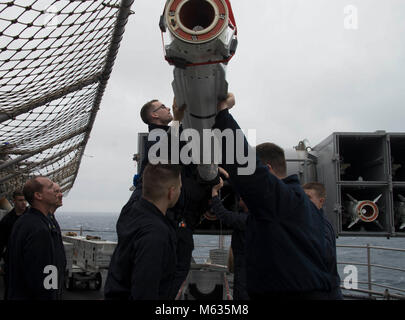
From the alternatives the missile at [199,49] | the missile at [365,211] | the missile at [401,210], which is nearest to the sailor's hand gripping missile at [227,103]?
the missile at [199,49]

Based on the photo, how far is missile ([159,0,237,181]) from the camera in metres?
1.61

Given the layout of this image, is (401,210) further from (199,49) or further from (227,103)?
(199,49)

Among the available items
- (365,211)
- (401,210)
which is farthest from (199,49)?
(401,210)

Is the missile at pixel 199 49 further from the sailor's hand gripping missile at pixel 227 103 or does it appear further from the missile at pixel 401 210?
the missile at pixel 401 210

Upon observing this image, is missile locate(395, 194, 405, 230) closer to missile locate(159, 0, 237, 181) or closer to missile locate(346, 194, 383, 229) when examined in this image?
missile locate(346, 194, 383, 229)

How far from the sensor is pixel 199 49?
168 cm

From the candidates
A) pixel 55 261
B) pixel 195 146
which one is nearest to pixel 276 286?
pixel 195 146

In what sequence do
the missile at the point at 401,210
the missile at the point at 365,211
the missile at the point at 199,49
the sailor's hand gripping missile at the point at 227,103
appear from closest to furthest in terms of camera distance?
the missile at the point at 199,49 < the sailor's hand gripping missile at the point at 227,103 < the missile at the point at 365,211 < the missile at the point at 401,210

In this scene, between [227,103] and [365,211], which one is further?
[365,211]

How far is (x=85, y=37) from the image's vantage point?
5.20 metres

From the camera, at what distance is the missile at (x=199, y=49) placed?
161cm

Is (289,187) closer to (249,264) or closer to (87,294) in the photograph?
(249,264)

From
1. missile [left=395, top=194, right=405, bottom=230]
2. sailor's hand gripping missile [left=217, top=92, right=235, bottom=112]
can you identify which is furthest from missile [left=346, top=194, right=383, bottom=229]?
sailor's hand gripping missile [left=217, top=92, right=235, bottom=112]
